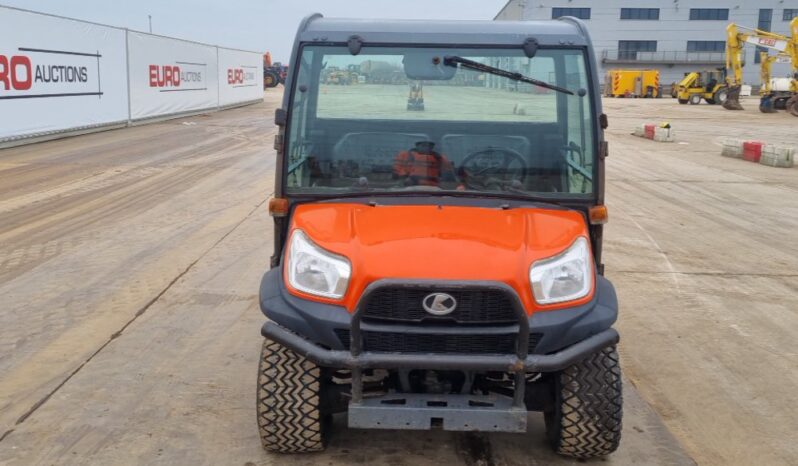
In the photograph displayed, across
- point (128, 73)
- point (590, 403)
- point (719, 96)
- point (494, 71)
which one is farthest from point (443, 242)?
point (719, 96)

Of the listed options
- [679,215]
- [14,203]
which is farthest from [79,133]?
[679,215]

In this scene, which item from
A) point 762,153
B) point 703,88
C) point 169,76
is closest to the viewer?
point 762,153

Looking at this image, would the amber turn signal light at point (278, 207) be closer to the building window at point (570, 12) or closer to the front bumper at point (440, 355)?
the front bumper at point (440, 355)

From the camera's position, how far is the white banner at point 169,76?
79.8ft

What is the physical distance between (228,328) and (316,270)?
255cm

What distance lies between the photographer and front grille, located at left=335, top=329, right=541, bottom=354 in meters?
3.21

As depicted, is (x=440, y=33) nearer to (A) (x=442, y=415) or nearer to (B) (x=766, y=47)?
(A) (x=442, y=415)

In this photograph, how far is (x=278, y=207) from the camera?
12.8 feet

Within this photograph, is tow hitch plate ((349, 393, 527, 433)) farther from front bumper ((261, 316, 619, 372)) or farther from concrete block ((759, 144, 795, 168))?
concrete block ((759, 144, 795, 168))

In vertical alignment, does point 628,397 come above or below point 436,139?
below

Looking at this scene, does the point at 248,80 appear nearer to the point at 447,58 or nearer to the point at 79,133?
the point at 79,133

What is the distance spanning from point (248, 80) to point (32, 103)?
22438mm

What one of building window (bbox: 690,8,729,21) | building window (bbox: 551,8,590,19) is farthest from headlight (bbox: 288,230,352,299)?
building window (bbox: 690,8,729,21)

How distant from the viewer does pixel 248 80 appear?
39.7m
